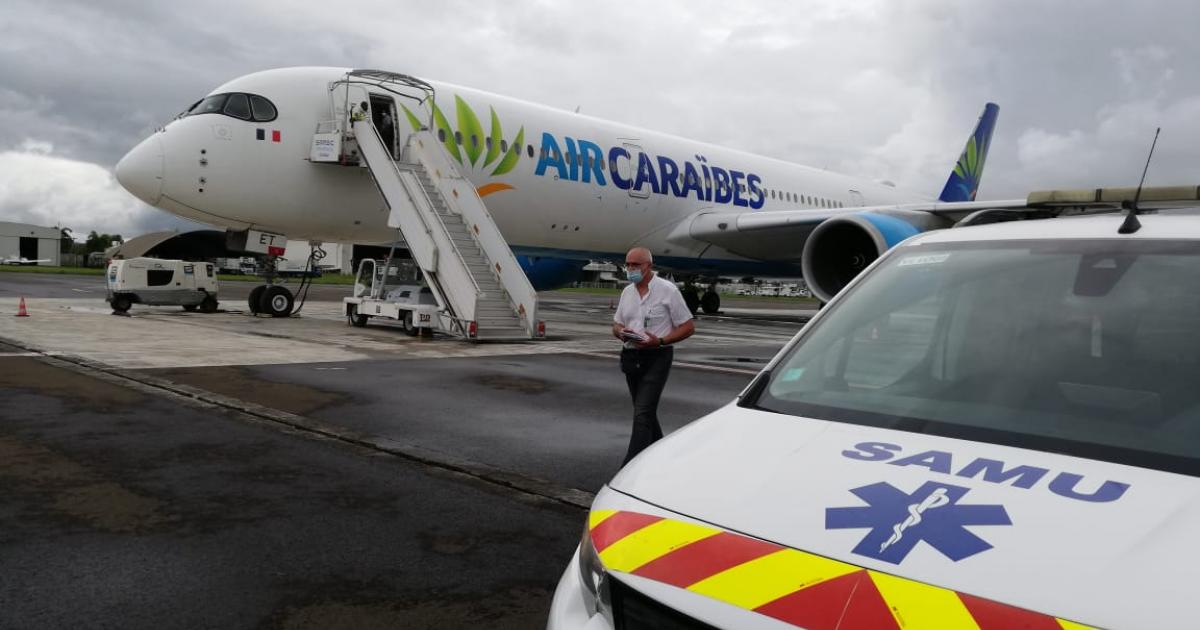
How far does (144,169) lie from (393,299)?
435 centimetres

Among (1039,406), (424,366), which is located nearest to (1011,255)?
(1039,406)

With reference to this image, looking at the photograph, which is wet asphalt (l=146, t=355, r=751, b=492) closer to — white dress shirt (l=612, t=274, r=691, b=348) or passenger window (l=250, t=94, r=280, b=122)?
white dress shirt (l=612, t=274, r=691, b=348)

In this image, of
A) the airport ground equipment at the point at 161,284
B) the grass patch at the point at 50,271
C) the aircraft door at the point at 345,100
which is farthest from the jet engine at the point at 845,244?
the grass patch at the point at 50,271

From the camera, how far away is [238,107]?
1355 cm

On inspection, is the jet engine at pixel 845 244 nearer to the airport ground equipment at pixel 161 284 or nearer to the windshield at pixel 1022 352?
the windshield at pixel 1022 352

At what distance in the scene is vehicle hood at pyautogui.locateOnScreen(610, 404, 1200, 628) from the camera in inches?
56.2

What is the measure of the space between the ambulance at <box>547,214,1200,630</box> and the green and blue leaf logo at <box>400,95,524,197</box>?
42.0 feet

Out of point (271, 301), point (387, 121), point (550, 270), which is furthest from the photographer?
point (550, 270)

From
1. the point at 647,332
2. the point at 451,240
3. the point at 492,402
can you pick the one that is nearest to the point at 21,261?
the point at 451,240

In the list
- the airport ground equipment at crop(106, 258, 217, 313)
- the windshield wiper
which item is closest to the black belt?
the windshield wiper

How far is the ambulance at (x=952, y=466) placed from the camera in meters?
1.48

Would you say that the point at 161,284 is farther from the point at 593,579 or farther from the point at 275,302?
the point at 593,579

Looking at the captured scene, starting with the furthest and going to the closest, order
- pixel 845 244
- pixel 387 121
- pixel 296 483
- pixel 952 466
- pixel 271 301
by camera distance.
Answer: pixel 271 301 → pixel 387 121 → pixel 845 244 → pixel 296 483 → pixel 952 466

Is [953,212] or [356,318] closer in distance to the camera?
[953,212]
